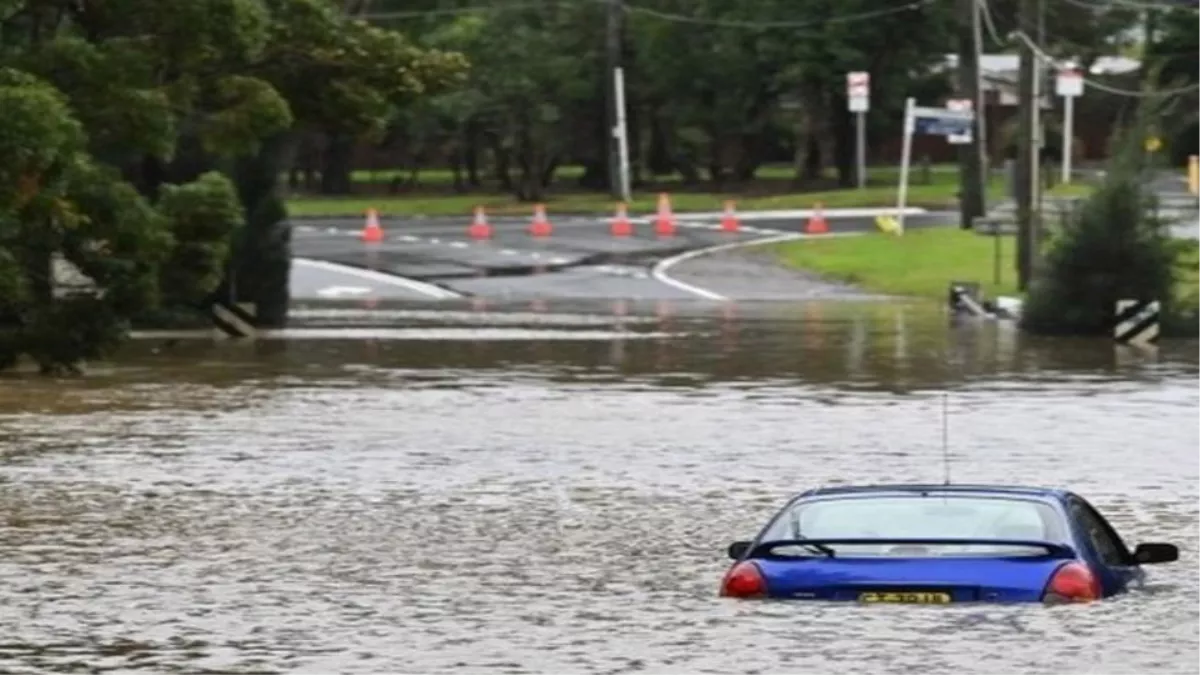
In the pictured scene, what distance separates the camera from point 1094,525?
1573cm

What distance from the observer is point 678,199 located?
80375mm

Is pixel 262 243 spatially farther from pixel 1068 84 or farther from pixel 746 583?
pixel 746 583

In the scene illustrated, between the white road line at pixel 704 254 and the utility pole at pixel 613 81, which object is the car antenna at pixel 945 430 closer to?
the white road line at pixel 704 254

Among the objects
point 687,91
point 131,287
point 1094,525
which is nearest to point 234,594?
point 1094,525

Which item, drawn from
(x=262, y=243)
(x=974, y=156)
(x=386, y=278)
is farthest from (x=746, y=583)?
(x=974, y=156)

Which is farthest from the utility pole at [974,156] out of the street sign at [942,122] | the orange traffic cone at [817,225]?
the orange traffic cone at [817,225]

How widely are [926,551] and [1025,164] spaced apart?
34.3 meters

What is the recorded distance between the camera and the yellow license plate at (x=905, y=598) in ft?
46.0

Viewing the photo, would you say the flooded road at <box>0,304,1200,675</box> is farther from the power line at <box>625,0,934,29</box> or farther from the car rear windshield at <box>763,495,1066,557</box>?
the power line at <box>625,0,934,29</box>

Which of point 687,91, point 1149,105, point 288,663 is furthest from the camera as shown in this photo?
point 687,91

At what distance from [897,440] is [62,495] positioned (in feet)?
26.6

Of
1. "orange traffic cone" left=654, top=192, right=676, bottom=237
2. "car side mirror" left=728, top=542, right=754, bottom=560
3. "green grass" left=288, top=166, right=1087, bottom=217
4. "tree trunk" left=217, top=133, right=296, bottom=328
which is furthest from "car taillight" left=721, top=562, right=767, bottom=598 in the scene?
"green grass" left=288, top=166, right=1087, bottom=217

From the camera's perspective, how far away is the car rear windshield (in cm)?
1431

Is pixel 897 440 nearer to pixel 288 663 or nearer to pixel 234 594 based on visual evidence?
pixel 234 594
